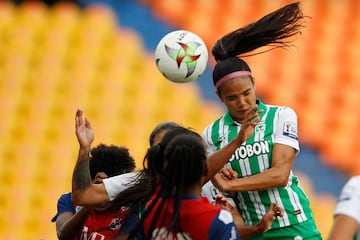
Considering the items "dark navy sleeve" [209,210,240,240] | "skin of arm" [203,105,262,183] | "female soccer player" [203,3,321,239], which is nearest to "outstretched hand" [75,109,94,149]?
"skin of arm" [203,105,262,183]

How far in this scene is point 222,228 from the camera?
424 cm

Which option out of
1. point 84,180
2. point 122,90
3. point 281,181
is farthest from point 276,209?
point 122,90

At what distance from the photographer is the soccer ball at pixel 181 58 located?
5809 mm

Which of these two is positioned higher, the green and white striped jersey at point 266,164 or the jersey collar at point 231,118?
the jersey collar at point 231,118

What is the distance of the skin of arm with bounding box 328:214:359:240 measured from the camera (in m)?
3.63

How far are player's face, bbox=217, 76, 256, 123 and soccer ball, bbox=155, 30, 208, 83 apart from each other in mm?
640

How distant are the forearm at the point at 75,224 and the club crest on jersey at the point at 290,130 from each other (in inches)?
41.9

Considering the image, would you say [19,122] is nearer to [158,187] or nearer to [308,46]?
[308,46]

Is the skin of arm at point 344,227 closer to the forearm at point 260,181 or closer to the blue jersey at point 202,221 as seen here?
the blue jersey at point 202,221

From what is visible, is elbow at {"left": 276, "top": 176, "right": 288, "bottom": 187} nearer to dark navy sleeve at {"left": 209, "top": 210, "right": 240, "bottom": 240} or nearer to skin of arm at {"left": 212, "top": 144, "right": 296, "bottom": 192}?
skin of arm at {"left": 212, "top": 144, "right": 296, "bottom": 192}

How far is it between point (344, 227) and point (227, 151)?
1.12 metres

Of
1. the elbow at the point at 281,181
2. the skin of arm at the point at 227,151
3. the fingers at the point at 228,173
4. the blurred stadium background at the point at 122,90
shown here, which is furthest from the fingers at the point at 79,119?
the blurred stadium background at the point at 122,90

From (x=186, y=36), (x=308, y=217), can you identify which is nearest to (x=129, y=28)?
(x=186, y=36)

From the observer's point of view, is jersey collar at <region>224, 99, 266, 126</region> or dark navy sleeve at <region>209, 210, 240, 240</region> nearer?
dark navy sleeve at <region>209, 210, 240, 240</region>
